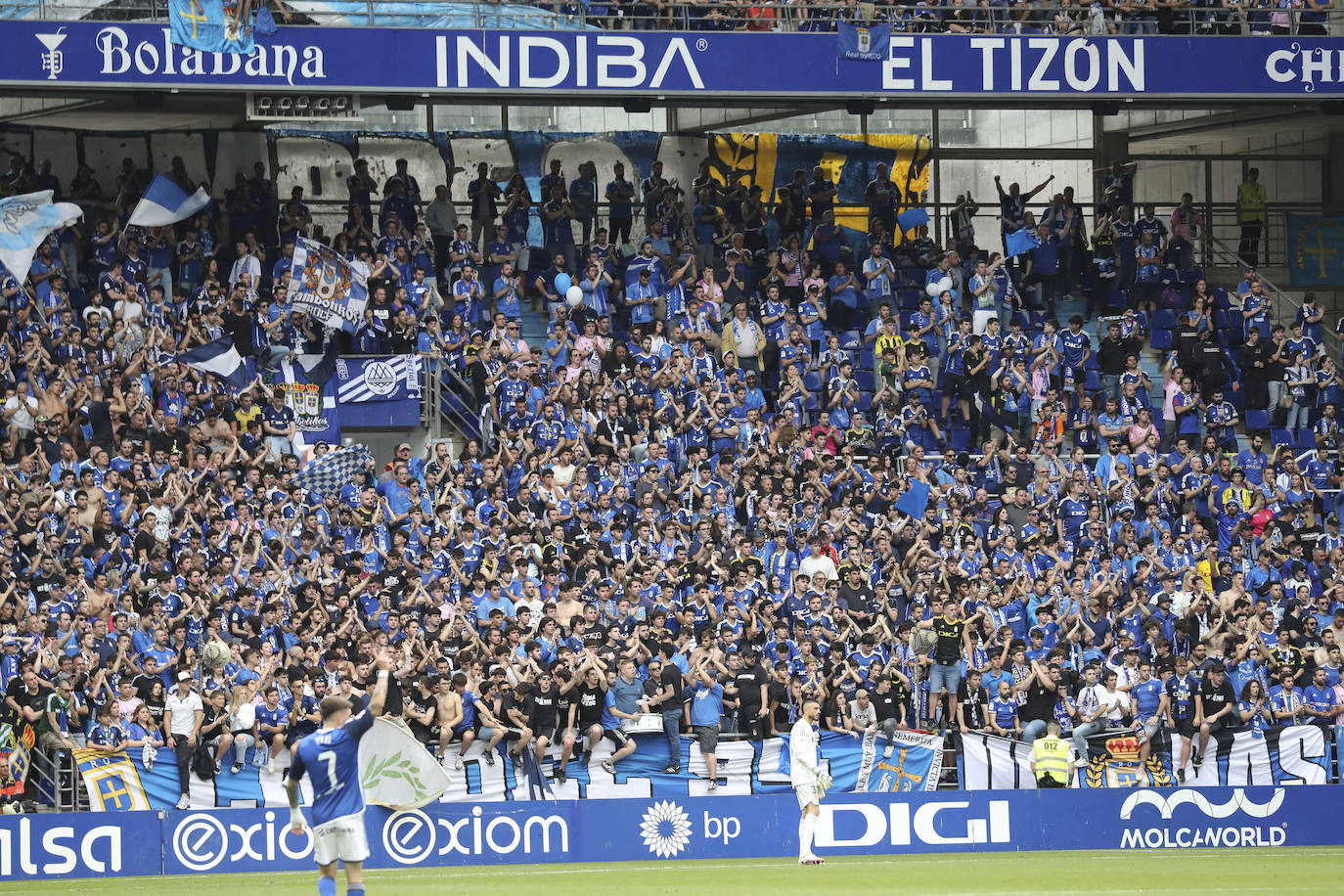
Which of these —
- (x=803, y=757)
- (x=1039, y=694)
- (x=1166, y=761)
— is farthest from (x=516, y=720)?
(x=1166, y=761)

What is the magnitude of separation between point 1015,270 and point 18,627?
15.6m

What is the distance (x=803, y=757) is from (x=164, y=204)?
1312 centimetres

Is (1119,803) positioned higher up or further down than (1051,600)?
further down

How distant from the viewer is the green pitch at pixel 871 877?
1711 centimetres

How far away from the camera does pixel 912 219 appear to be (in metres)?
31.4

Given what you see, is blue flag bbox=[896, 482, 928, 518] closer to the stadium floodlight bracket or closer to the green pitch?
the green pitch

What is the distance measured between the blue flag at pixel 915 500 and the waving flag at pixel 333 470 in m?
6.70

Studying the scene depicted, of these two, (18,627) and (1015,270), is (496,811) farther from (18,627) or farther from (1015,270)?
(1015,270)

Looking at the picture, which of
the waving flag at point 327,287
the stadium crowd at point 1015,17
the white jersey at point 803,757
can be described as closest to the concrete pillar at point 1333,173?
the stadium crowd at point 1015,17

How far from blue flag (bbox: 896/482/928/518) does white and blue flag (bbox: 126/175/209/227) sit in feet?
33.5

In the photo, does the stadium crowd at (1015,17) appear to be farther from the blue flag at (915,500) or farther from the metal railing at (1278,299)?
the blue flag at (915,500)

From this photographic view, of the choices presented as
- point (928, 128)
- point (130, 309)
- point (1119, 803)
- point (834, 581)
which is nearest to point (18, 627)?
point (130, 309)

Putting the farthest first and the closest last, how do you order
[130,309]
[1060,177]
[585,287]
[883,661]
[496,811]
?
1. [1060,177]
2. [585,287]
3. [130,309]
4. [883,661]
5. [496,811]

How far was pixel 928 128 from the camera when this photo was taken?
109 feet
